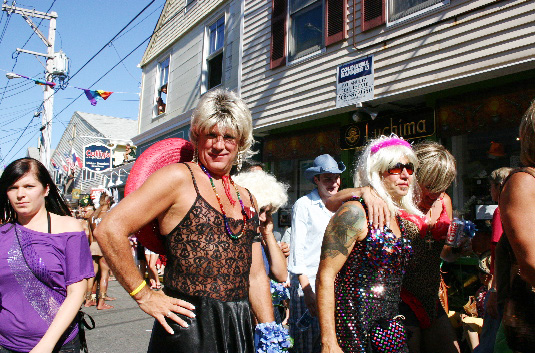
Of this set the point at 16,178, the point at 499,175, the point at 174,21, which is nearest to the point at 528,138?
the point at 499,175

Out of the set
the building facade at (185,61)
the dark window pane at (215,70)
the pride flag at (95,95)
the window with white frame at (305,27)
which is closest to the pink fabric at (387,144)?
the window with white frame at (305,27)

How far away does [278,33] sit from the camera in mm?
8766

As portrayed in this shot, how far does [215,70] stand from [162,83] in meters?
3.59

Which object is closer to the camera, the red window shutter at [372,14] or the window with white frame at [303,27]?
the red window shutter at [372,14]

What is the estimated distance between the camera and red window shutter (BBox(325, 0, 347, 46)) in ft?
24.1

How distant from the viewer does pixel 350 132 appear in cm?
761

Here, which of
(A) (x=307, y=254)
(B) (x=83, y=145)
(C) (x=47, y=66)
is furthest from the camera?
(B) (x=83, y=145)

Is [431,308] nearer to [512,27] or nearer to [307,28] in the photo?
[512,27]

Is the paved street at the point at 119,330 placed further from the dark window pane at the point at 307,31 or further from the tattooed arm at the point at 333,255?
the dark window pane at the point at 307,31

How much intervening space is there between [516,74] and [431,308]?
13.6 ft

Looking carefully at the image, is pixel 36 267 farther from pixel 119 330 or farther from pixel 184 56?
pixel 184 56

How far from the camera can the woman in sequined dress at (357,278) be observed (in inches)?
79.2

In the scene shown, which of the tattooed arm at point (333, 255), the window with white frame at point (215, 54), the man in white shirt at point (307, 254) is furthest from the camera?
the window with white frame at point (215, 54)

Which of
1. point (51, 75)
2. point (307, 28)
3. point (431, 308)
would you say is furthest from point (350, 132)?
point (51, 75)
